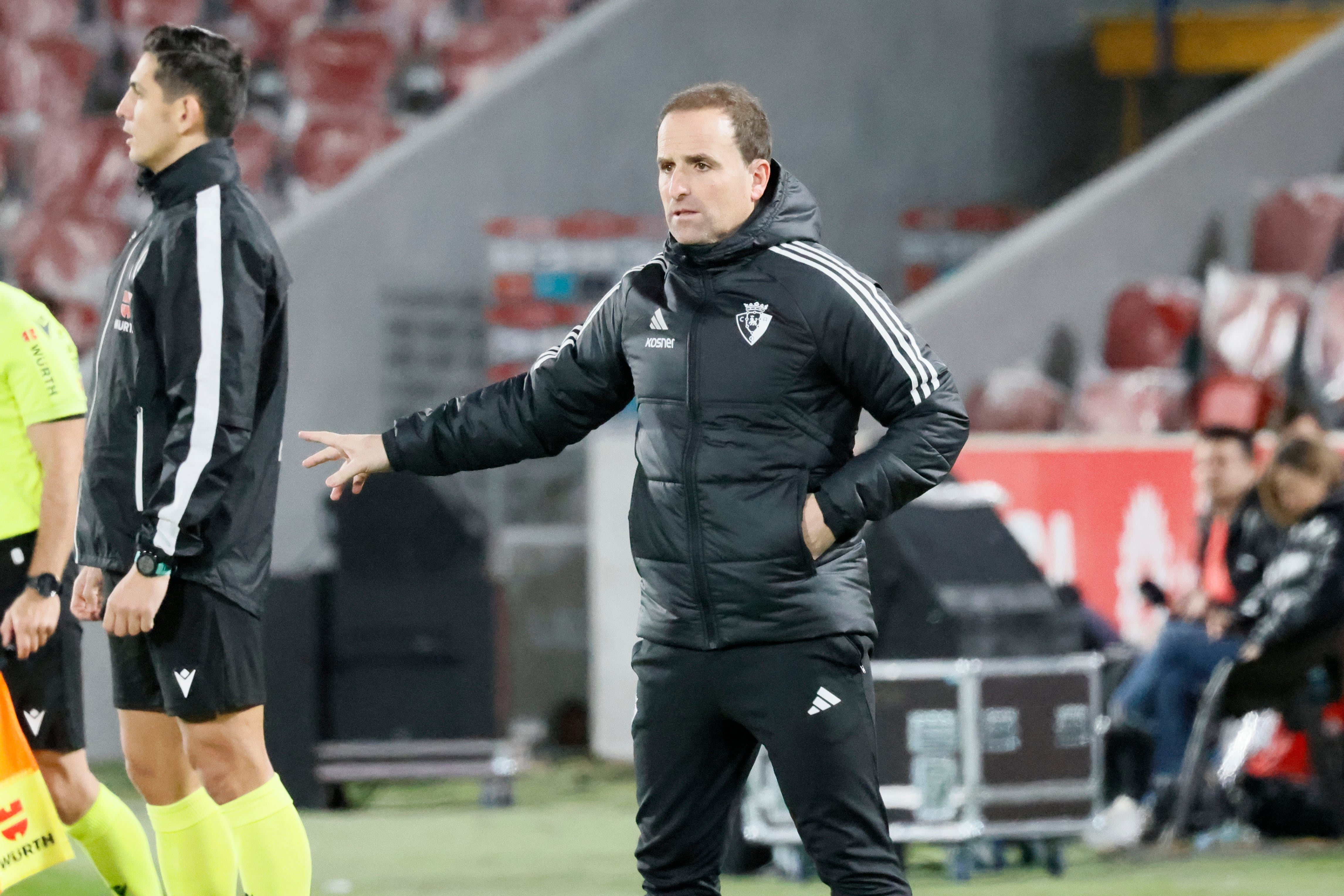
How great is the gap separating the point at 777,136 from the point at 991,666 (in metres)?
5.02

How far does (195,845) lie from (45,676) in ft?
2.22

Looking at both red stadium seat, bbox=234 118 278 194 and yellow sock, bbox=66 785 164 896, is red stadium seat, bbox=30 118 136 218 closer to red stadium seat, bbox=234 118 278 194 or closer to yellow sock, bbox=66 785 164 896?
red stadium seat, bbox=234 118 278 194

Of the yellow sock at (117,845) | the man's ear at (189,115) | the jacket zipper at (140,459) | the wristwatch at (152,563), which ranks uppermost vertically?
the man's ear at (189,115)

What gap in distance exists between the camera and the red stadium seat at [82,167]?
37.3 feet

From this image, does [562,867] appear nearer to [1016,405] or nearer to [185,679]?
[185,679]

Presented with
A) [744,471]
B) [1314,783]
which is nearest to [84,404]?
[744,471]

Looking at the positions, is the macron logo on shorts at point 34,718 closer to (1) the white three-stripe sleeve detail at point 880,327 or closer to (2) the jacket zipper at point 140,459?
(2) the jacket zipper at point 140,459

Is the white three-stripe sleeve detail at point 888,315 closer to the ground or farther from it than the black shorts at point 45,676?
farther from it

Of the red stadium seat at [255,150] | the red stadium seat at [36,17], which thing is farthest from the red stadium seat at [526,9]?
the red stadium seat at [36,17]

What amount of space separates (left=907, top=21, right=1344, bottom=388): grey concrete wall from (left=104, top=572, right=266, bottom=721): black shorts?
19.2 ft

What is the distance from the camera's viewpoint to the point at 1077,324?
31.3 ft

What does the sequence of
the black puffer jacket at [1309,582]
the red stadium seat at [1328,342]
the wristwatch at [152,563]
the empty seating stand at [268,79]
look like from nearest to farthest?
the wristwatch at [152,563] → the black puffer jacket at [1309,582] → the red stadium seat at [1328,342] → the empty seating stand at [268,79]

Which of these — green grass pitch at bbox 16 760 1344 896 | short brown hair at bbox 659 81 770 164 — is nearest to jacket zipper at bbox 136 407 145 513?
short brown hair at bbox 659 81 770 164

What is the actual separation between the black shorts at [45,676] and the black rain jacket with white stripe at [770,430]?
5.86 ft
